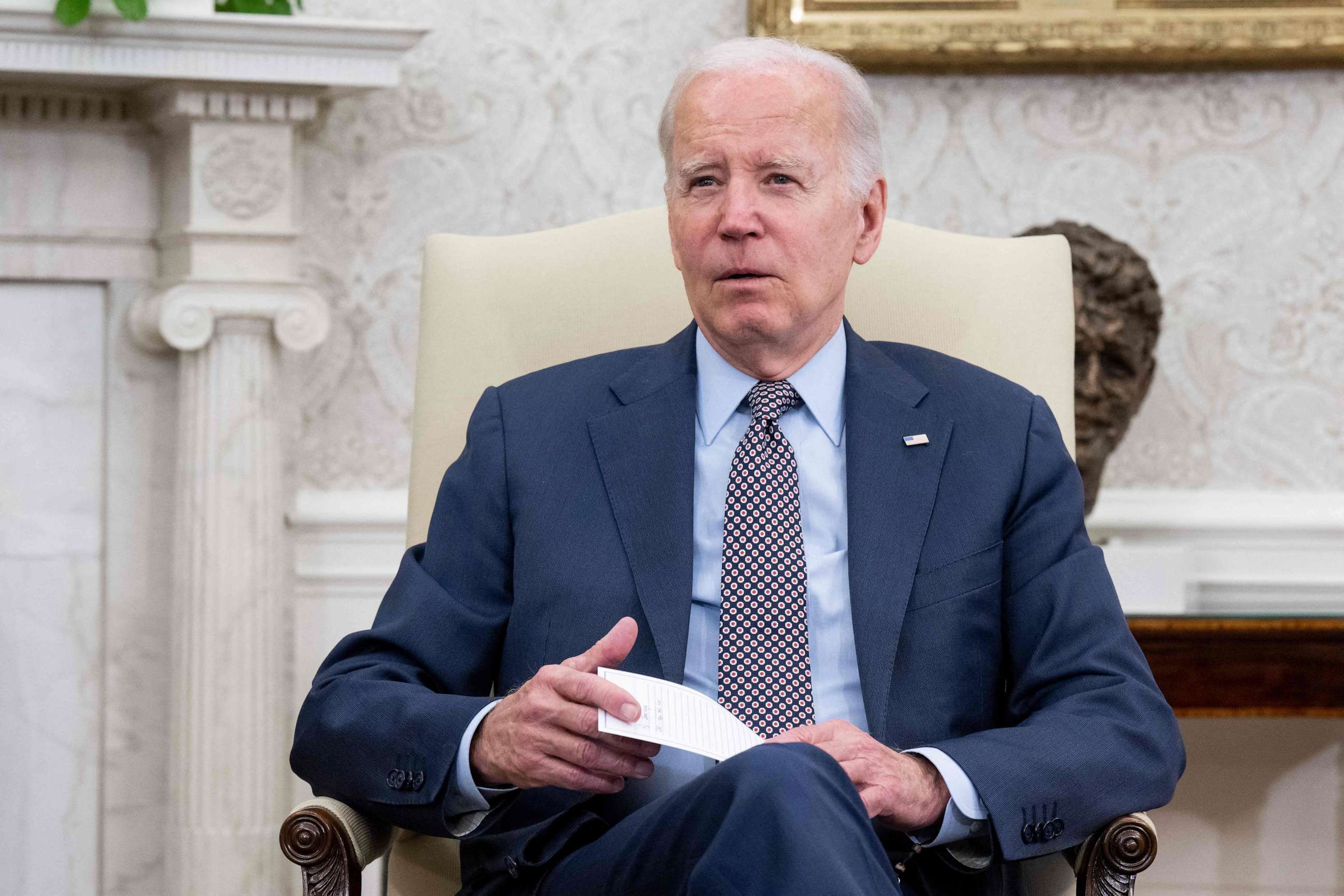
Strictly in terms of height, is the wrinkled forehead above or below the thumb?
above

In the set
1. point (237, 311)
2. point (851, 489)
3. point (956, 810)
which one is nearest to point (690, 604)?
point (851, 489)

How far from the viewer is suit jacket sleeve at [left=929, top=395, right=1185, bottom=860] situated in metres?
1.35

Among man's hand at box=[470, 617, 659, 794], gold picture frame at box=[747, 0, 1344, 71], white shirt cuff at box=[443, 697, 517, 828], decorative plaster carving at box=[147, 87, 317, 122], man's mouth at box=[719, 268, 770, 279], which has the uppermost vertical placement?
gold picture frame at box=[747, 0, 1344, 71]

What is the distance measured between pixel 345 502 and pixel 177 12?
922mm

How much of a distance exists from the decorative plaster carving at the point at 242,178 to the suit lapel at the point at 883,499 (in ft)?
3.90

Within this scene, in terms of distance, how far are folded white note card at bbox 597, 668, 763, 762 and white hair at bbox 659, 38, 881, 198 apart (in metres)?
0.66

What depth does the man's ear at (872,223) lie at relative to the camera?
1.75 meters

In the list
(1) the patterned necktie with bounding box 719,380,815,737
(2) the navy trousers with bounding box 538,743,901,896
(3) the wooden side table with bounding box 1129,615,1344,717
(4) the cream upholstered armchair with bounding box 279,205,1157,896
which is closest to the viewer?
(2) the navy trousers with bounding box 538,743,901,896

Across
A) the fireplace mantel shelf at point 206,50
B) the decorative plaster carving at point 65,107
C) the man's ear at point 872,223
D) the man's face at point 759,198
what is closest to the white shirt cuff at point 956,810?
the man's face at point 759,198

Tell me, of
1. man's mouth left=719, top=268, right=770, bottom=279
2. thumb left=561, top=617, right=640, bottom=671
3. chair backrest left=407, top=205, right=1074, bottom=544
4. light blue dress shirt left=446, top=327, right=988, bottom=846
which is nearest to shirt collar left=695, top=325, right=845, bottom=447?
light blue dress shirt left=446, top=327, right=988, bottom=846

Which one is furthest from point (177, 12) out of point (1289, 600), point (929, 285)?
point (1289, 600)

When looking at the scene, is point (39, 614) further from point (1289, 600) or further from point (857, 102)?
point (1289, 600)

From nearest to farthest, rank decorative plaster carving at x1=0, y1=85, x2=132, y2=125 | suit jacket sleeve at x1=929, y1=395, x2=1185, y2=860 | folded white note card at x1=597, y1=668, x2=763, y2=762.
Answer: folded white note card at x1=597, y1=668, x2=763, y2=762, suit jacket sleeve at x1=929, y1=395, x2=1185, y2=860, decorative plaster carving at x1=0, y1=85, x2=132, y2=125

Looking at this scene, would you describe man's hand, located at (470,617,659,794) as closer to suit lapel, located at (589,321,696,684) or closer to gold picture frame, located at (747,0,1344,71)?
suit lapel, located at (589,321,696,684)
